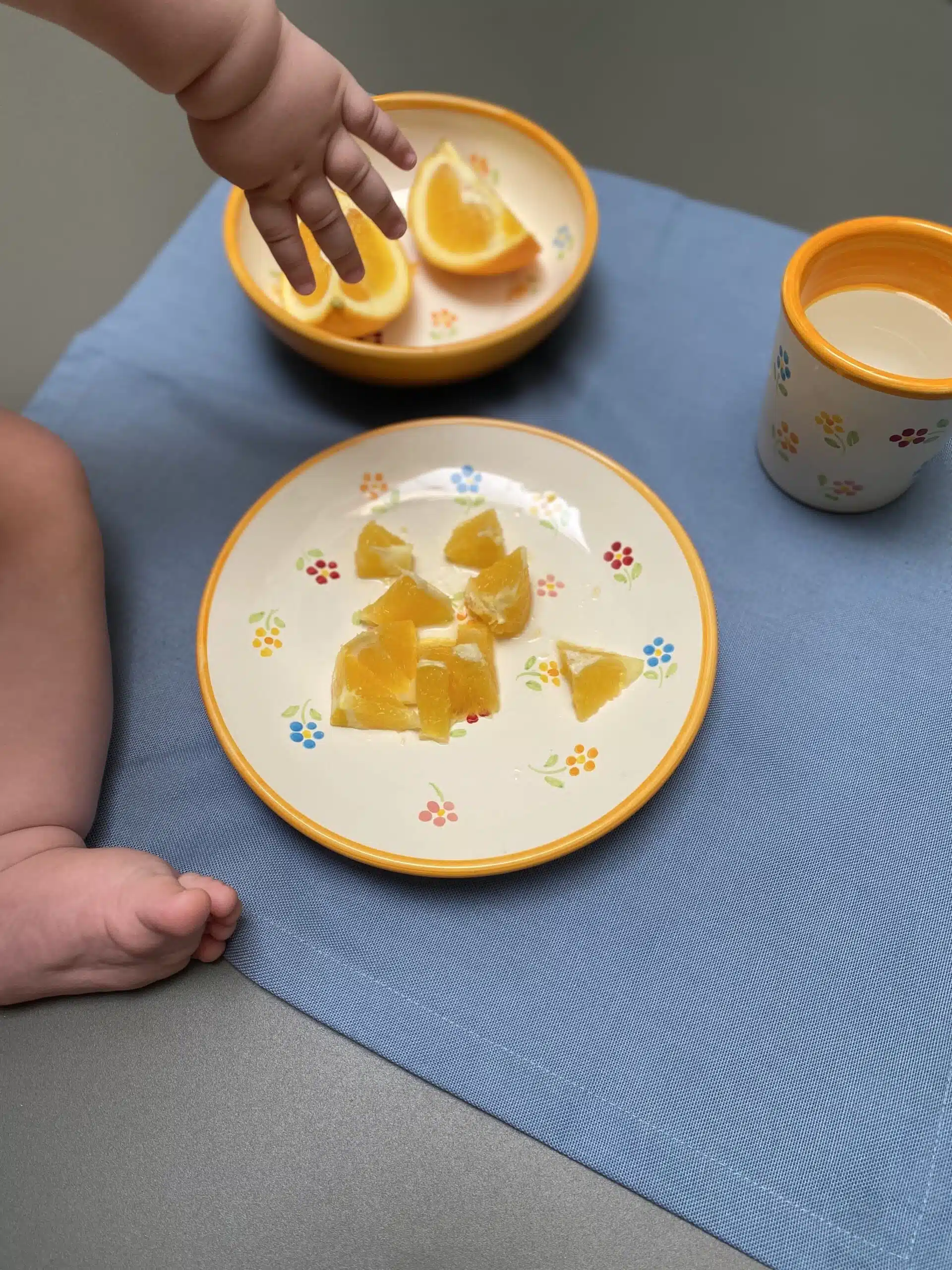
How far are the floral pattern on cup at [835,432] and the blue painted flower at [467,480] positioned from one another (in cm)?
28

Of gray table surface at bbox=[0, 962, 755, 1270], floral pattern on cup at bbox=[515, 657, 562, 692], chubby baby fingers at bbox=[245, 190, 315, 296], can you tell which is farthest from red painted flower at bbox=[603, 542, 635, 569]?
gray table surface at bbox=[0, 962, 755, 1270]

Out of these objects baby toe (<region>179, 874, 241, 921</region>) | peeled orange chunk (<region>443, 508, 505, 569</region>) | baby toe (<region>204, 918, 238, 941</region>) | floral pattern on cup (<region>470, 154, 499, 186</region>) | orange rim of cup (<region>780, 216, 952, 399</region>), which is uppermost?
orange rim of cup (<region>780, 216, 952, 399</region>)

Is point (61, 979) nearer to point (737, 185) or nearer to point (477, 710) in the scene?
point (477, 710)

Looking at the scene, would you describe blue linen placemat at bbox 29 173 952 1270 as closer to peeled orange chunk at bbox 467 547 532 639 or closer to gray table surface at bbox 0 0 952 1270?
gray table surface at bbox 0 0 952 1270

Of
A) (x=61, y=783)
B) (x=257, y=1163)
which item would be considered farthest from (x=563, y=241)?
(x=257, y=1163)

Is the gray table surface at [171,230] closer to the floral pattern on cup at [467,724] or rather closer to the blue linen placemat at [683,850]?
the blue linen placemat at [683,850]

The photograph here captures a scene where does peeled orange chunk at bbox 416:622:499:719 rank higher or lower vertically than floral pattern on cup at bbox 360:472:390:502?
lower

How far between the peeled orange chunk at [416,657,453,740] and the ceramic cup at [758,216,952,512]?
0.36m

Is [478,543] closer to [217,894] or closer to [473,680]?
[473,680]

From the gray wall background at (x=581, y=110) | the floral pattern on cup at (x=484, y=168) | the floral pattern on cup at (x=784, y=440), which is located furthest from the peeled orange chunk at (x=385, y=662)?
the gray wall background at (x=581, y=110)

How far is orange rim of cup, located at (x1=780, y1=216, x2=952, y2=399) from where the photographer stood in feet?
2.56

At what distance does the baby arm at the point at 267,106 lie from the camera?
65 cm

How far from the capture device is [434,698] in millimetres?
779

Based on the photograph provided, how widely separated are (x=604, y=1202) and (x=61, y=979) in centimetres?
40
